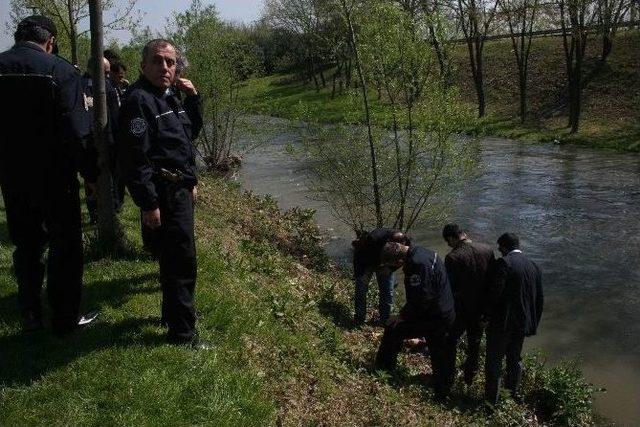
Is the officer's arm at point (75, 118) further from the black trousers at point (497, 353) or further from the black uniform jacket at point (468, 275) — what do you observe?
the black trousers at point (497, 353)

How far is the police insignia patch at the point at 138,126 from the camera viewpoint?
4.38 meters

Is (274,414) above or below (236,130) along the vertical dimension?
below

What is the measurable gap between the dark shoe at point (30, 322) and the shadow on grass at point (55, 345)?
8cm

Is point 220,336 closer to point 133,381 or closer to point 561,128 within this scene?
point 133,381

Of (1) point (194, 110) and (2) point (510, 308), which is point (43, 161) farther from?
(2) point (510, 308)

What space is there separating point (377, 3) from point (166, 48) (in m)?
7.33

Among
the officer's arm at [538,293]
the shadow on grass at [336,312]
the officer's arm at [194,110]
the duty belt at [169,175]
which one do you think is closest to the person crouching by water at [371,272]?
the shadow on grass at [336,312]

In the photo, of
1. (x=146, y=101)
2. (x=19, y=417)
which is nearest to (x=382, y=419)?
(x=19, y=417)

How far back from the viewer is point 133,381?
441cm

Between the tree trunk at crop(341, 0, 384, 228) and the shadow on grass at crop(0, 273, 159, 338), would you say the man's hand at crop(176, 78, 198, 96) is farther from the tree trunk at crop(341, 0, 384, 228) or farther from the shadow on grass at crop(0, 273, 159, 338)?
the tree trunk at crop(341, 0, 384, 228)

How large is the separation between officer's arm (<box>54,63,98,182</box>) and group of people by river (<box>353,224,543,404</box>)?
3.42 meters

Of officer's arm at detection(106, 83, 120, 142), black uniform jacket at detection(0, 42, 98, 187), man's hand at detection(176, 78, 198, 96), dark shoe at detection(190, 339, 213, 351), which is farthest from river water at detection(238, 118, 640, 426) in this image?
black uniform jacket at detection(0, 42, 98, 187)

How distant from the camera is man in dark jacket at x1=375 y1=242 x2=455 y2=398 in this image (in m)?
6.59

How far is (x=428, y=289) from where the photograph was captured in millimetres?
6586
